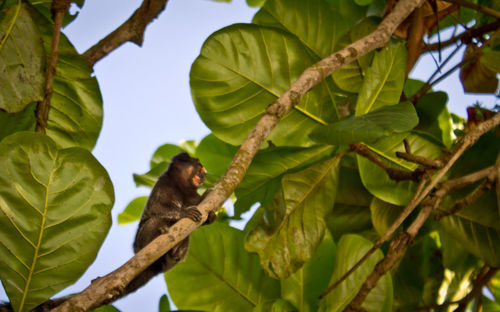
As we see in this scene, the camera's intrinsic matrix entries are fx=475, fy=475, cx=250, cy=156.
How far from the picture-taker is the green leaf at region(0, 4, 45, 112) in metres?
1.02

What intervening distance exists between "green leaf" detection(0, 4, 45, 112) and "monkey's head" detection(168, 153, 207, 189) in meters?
0.52

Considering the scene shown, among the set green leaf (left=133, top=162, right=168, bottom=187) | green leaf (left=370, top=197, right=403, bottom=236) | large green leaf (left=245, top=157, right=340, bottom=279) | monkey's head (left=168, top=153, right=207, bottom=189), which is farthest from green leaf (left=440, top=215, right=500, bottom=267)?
green leaf (left=133, top=162, right=168, bottom=187)

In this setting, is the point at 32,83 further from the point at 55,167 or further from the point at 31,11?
the point at 55,167

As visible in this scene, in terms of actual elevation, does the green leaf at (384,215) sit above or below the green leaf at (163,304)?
above

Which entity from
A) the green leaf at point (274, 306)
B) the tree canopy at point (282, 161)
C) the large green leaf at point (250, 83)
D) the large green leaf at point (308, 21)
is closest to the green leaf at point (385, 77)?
the tree canopy at point (282, 161)

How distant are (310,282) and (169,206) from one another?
1.58ft

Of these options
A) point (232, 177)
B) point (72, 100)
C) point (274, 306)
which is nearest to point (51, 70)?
point (72, 100)

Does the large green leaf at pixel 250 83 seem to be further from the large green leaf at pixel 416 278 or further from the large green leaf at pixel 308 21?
the large green leaf at pixel 416 278

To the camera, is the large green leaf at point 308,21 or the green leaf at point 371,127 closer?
the green leaf at point 371,127

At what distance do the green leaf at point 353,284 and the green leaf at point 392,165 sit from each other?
0.14 metres

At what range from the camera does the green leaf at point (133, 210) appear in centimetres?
169

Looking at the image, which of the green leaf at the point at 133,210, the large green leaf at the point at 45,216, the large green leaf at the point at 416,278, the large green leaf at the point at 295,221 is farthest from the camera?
the green leaf at the point at 133,210

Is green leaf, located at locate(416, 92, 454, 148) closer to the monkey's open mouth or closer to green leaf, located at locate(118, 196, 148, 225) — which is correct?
the monkey's open mouth

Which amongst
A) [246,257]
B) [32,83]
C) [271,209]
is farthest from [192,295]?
[32,83]
